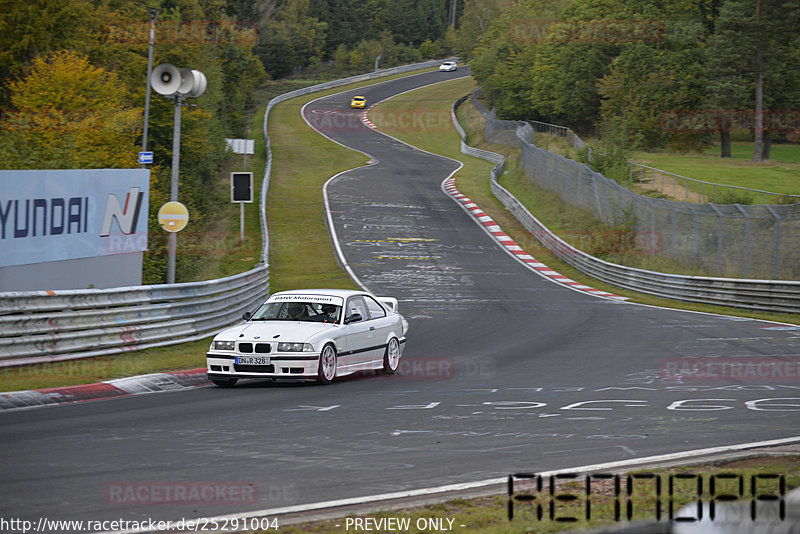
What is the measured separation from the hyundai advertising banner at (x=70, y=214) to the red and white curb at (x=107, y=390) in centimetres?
→ 335

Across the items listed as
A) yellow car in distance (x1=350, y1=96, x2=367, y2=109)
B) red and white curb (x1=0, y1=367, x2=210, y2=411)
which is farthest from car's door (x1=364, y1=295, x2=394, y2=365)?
yellow car in distance (x1=350, y1=96, x2=367, y2=109)

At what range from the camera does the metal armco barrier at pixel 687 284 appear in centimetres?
2464

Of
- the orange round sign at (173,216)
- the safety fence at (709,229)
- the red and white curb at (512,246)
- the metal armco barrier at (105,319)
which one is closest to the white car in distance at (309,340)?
the metal armco barrier at (105,319)

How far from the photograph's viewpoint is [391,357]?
1490 centimetres

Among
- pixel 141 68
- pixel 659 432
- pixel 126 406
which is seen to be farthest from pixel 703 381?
pixel 141 68

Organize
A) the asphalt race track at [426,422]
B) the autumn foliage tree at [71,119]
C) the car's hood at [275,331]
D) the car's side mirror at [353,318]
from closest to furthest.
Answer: the asphalt race track at [426,422] → the car's hood at [275,331] → the car's side mirror at [353,318] → the autumn foliage tree at [71,119]

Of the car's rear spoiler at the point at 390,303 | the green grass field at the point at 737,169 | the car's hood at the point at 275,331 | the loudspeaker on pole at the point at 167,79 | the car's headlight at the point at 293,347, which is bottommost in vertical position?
the car's rear spoiler at the point at 390,303

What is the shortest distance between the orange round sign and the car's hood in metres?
4.32

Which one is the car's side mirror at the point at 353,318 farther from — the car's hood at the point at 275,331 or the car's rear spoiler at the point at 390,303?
the car's rear spoiler at the point at 390,303

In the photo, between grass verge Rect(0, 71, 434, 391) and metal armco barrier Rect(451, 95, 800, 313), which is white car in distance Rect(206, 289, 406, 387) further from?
metal armco barrier Rect(451, 95, 800, 313)

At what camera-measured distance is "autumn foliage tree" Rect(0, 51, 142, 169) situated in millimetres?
27227

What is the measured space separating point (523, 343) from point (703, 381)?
5.39 m

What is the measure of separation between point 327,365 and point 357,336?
0.96 metres

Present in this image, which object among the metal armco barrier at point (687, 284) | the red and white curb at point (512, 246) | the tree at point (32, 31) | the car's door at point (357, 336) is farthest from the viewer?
the tree at point (32, 31)
